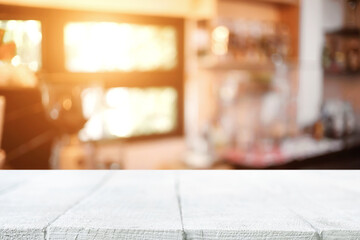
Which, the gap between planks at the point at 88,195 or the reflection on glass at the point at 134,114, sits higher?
the gap between planks at the point at 88,195

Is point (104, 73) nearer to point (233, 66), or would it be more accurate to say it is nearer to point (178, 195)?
point (233, 66)

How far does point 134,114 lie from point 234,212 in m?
3.02

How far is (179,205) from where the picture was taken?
0.59m

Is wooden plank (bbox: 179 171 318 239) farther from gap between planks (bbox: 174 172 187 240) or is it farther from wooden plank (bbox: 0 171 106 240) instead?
wooden plank (bbox: 0 171 106 240)

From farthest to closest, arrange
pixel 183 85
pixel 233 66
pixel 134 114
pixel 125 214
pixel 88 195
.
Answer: pixel 183 85 < pixel 134 114 < pixel 233 66 < pixel 88 195 < pixel 125 214

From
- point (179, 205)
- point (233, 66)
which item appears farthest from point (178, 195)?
point (233, 66)

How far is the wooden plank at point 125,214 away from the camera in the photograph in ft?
1.57

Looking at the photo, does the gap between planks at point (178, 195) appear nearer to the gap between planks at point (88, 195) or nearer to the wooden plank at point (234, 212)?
the wooden plank at point (234, 212)

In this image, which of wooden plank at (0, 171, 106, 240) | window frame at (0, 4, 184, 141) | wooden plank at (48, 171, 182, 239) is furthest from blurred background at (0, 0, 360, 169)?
wooden plank at (48, 171, 182, 239)

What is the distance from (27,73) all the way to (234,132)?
1657 mm

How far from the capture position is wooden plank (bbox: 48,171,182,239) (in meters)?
0.48

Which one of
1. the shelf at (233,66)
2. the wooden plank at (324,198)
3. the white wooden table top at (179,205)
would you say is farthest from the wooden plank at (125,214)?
the shelf at (233,66)

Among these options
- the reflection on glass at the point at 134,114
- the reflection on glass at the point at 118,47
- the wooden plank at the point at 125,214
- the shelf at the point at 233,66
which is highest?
the reflection on glass at the point at 118,47

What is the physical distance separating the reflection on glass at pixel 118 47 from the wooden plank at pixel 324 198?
2.69 meters
